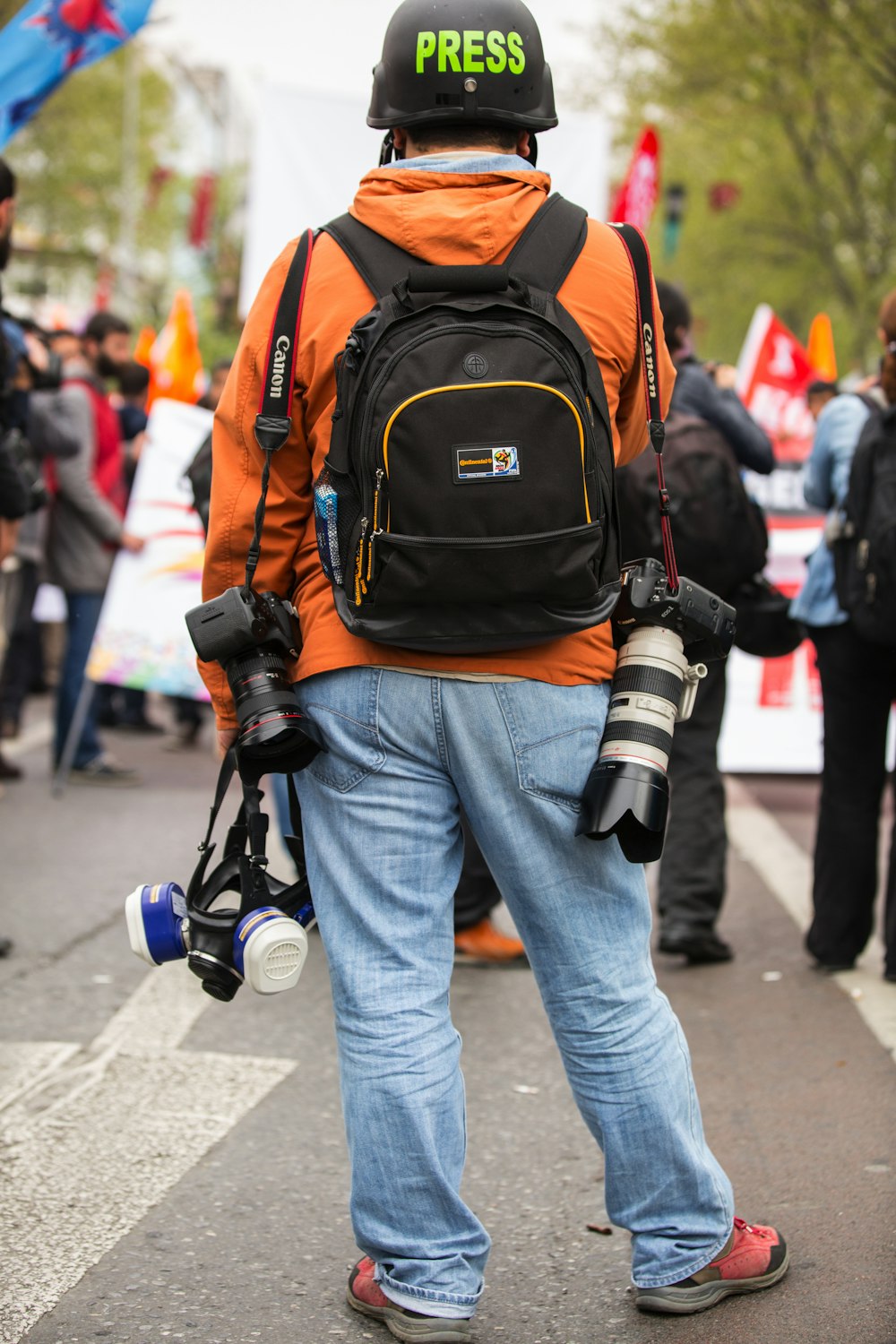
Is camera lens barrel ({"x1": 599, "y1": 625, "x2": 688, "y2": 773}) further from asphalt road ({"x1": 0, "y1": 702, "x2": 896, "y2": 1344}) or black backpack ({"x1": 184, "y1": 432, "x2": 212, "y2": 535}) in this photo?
black backpack ({"x1": 184, "y1": 432, "x2": 212, "y2": 535})

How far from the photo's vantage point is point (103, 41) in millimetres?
7391

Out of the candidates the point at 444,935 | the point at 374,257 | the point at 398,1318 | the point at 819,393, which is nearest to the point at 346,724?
the point at 444,935

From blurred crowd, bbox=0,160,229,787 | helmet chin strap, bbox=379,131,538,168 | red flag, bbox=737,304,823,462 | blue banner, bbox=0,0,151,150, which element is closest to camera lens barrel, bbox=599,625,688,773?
helmet chin strap, bbox=379,131,538,168

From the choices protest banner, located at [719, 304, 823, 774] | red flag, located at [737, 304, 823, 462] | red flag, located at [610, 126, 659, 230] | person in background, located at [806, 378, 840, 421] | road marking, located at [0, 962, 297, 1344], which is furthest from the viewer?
red flag, located at [737, 304, 823, 462]

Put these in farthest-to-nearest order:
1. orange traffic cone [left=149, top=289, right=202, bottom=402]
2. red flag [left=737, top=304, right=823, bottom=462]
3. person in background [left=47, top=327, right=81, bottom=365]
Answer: orange traffic cone [left=149, top=289, right=202, bottom=402], red flag [left=737, top=304, right=823, bottom=462], person in background [left=47, top=327, right=81, bottom=365]

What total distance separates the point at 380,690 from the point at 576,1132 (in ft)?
5.17

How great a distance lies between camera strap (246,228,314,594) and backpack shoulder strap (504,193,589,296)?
0.32 m

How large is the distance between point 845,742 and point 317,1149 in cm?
212

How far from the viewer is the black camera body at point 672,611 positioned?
108 inches

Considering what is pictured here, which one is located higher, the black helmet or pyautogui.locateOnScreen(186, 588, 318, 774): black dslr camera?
the black helmet

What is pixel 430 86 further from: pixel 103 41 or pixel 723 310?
pixel 723 310

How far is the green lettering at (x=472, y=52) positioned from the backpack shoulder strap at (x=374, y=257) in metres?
0.28

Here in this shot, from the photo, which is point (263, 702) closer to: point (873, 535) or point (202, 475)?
point (873, 535)

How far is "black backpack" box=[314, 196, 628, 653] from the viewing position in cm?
243
